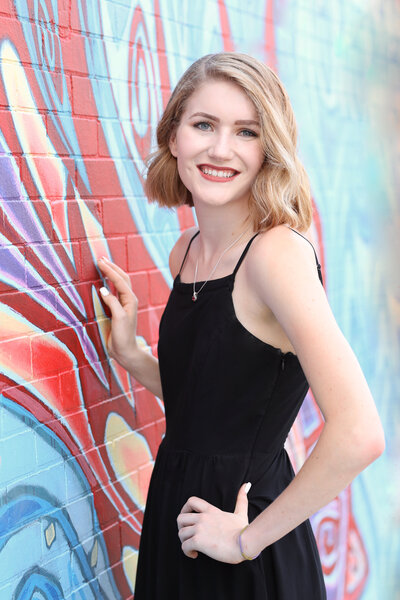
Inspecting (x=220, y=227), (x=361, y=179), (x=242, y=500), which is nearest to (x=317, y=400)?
(x=242, y=500)

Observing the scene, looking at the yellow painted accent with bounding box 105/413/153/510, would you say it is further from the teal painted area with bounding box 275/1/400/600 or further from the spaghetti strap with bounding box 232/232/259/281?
the teal painted area with bounding box 275/1/400/600

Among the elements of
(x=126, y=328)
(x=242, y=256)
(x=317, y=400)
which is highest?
(x=242, y=256)

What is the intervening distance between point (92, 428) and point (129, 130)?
3.46 feet

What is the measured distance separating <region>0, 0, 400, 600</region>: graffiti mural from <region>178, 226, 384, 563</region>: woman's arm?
1.93ft

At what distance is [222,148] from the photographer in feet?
6.61

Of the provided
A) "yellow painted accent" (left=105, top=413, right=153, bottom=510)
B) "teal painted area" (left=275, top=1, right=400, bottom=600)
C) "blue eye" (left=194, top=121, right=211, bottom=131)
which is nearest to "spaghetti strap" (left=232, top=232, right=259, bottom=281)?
"blue eye" (left=194, top=121, right=211, bottom=131)

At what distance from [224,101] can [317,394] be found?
0.81 metres

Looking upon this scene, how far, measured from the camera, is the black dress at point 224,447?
196 centimetres

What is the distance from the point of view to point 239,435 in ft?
6.64

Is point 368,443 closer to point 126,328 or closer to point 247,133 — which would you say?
point 247,133

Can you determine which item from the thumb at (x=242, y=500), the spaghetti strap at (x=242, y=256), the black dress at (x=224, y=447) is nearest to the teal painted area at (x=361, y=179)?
the spaghetti strap at (x=242, y=256)

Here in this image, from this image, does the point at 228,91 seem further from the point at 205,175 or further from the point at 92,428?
the point at 92,428

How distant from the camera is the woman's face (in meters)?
2.02

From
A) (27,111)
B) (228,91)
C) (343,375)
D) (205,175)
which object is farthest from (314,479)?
(27,111)
